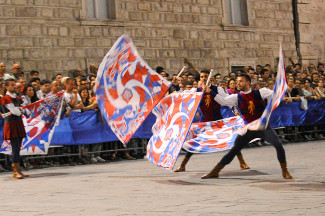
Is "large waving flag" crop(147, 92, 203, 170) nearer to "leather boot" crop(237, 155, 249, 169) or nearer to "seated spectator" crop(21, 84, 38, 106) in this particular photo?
"leather boot" crop(237, 155, 249, 169)

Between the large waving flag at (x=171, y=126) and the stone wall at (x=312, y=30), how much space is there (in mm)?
19103

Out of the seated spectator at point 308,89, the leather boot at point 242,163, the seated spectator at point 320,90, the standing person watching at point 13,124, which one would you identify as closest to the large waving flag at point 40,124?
the standing person watching at point 13,124

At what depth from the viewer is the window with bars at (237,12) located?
1085 inches

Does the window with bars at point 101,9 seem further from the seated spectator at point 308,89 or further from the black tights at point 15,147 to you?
the black tights at point 15,147

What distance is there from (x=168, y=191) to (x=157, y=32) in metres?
15.1

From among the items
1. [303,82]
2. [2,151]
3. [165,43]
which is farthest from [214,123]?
[165,43]

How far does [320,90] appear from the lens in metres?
21.6

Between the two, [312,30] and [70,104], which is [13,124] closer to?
[70,104]

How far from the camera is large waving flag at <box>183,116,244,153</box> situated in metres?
11.9

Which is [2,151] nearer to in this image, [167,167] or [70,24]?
[167,167]

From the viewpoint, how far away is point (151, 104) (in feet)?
38.5

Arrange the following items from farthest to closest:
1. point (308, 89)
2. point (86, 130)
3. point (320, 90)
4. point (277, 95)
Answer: point (320, 90), point (308, 89), point (86, 130), point (277, 95)

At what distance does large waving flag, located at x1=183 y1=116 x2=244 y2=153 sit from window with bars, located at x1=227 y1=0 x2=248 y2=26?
15090 millimetres

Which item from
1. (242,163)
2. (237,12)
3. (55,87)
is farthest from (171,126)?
(237,12)
